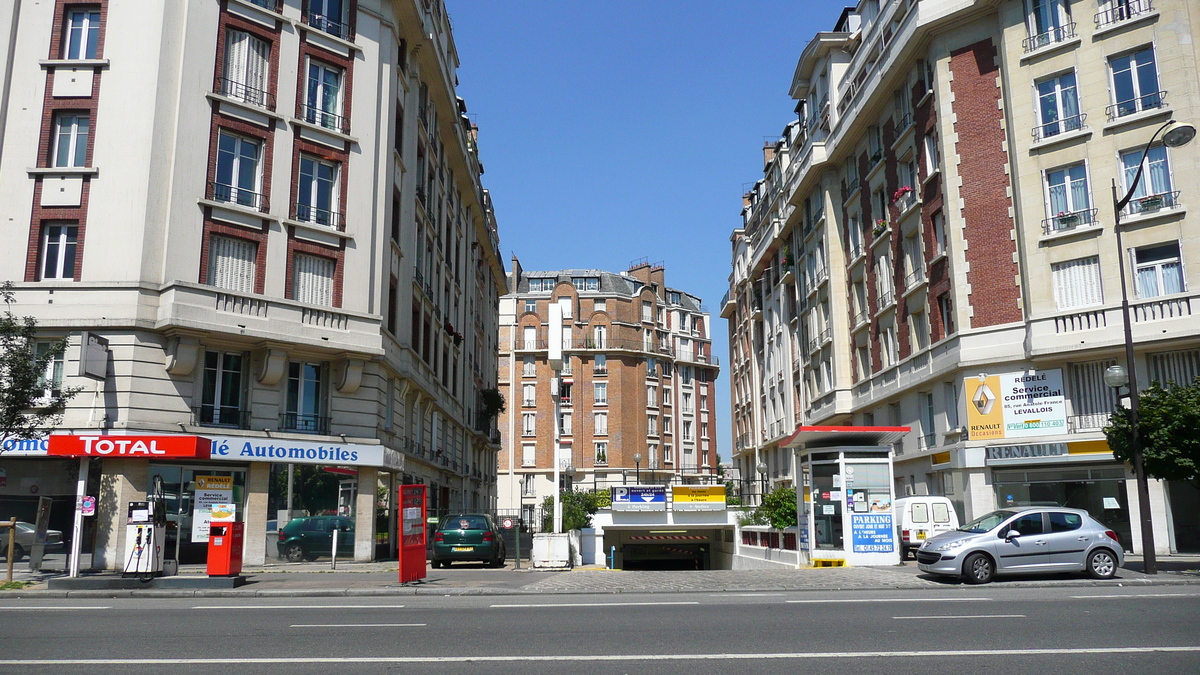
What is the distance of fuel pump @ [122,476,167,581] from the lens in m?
16.7

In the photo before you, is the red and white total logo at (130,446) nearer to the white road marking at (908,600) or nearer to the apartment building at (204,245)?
the apartment building at (204,245)

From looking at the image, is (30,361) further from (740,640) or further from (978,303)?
(978,303)

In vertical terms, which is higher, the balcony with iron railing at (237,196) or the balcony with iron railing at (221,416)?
the balcony with iron railing at (237,196)

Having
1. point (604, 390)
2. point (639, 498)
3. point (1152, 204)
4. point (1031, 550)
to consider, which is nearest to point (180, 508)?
point (639, 498)

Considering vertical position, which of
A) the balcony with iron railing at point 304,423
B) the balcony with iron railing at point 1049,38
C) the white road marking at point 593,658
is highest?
the balcony with iron railing at point 1049,38

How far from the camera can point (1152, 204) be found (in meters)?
25.1

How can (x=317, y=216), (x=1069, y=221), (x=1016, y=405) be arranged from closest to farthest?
(x=1069, y=221)
(x=317, y=216)
(x=1016, y=405)

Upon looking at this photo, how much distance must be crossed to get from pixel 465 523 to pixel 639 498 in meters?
7.14

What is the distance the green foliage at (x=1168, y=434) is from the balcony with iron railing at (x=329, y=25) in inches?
958

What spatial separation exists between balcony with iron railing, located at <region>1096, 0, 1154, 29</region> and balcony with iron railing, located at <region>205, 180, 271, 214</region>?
2524cm

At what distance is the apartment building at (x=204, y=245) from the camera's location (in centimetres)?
2261

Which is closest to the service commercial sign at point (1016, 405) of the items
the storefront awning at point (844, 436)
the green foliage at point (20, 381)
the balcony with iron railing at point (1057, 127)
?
the storefront awning at point (844, 436)

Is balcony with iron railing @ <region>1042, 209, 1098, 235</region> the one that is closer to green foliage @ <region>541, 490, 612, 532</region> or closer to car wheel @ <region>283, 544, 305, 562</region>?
green foliage @ <region>541, 490, 612, 532</region>

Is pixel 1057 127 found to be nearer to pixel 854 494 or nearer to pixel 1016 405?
pixel 1016 405
